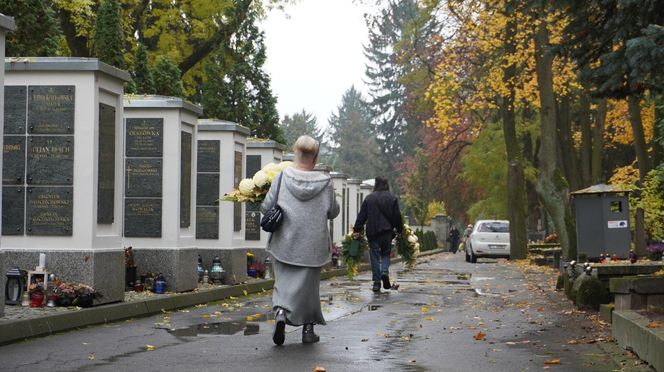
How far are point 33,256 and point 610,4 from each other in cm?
756

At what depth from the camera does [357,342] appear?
1128 cm

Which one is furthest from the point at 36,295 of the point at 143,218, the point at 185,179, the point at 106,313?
the point at 185,179

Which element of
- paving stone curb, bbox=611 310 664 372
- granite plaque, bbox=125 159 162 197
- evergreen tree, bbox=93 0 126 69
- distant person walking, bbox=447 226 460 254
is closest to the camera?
paving stone curb, bbox=611 310 664 372

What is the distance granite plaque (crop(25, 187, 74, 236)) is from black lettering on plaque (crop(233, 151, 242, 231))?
7.48 metres

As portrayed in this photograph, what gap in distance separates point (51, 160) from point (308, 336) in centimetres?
550

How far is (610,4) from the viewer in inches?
520

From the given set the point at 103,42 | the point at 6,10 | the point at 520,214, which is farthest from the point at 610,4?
the point at 520,214

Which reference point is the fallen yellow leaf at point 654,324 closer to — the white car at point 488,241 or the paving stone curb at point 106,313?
the paving stone curb at point 106,313

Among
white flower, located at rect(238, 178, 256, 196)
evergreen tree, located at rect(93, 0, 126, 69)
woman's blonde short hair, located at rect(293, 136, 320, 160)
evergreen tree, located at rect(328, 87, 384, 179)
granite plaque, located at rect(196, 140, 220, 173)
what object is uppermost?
evergreen tree, located at rect(328, 87, 384, 179)

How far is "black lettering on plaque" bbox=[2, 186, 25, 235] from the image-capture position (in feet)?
50.0

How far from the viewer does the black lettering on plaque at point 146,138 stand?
19.2m

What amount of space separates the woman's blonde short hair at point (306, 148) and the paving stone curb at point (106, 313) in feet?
10.4

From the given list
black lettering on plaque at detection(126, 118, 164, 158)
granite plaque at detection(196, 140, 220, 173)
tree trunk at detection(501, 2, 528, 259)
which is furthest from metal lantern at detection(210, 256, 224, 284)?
tree trunk at detection(501, 2, 528, 259)

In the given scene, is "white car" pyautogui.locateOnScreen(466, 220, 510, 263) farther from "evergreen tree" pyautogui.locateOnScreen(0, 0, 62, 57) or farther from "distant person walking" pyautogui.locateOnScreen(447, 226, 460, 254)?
"evergreen tree" pyautogui.locateOnScreen(0, 0, 62, 57)
